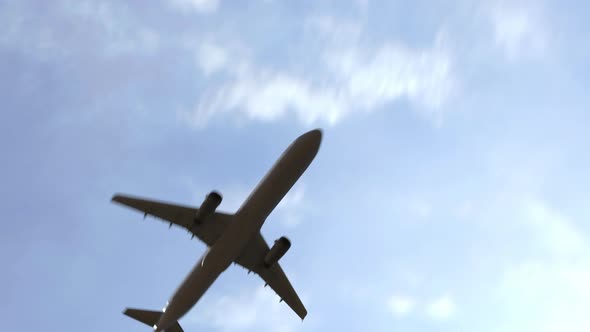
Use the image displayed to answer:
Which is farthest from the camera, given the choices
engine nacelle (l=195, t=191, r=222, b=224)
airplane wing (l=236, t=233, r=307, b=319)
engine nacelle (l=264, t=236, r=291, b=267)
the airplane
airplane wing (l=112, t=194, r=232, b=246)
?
airplane wing (l=236, t=233, r=307, b=319)

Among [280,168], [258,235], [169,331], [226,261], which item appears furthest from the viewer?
[169,331]

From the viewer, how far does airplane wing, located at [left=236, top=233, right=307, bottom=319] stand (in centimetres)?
4634

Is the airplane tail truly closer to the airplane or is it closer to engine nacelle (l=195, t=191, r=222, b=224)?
the airplane

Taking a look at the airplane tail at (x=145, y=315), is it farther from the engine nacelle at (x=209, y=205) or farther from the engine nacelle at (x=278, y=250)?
the engine nacelle at (x=209, y=205)

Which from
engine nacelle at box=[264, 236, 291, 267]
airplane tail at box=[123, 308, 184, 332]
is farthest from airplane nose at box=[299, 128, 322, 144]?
airplane tail at box=[123, 308, 184, 332]

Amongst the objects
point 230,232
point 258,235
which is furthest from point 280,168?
point 258,235

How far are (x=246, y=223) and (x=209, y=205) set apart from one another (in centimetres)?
291

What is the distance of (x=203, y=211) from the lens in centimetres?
4159

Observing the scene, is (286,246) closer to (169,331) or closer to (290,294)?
(290,294)

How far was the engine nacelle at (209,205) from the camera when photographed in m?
40.8

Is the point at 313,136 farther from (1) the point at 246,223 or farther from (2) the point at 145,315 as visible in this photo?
(2) the point at 145,315

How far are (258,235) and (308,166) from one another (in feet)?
27.8

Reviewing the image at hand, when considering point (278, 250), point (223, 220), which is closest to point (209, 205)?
point (223, 220)

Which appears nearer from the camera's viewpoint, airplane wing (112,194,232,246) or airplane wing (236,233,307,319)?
airplane wing (112,194,232,246)
